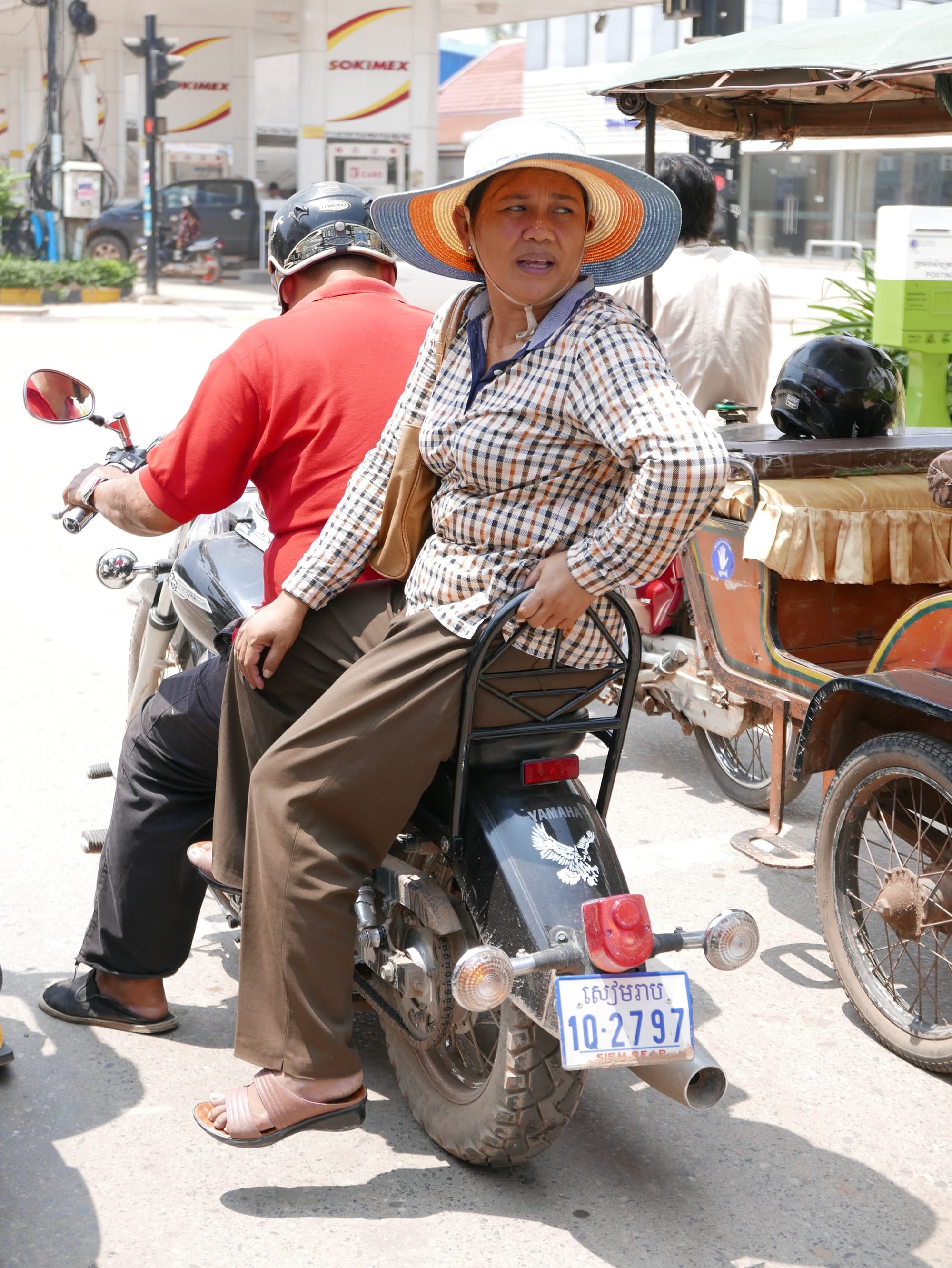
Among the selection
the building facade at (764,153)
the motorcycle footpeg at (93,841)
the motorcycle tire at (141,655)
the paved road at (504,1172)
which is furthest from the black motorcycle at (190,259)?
the motorcycle footpeg at (93,841)

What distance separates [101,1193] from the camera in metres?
2.77

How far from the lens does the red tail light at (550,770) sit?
273 centimetres

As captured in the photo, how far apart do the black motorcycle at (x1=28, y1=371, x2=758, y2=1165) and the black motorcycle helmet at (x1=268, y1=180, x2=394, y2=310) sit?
1.11 m

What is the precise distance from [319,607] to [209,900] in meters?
1.58

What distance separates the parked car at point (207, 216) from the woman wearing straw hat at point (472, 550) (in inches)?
1106

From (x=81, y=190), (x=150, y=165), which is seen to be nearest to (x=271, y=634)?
(x=150, y=165)

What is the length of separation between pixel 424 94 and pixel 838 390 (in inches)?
1002

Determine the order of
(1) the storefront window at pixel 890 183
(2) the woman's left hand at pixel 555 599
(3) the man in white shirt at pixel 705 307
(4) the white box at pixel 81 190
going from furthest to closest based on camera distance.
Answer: (1) the storefront window at pixel 890 183 < (4) the white box at pixel 81 190 < (3) the man in white shirt at pixel 705 307 < (2) the woman's left hand at pixel 555 599

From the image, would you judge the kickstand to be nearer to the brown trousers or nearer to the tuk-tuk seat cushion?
the tuk-tuk seat cushion

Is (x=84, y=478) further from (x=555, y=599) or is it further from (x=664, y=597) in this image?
(x=664, y=597)

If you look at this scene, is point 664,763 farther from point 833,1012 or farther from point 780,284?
point 780,284

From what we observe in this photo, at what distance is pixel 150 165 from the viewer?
25203 mm

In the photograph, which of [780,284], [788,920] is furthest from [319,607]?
[780,284]

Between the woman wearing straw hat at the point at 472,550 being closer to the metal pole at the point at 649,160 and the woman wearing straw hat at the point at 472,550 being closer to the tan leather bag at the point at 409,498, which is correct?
the tan leather bag at the point at 409,498
